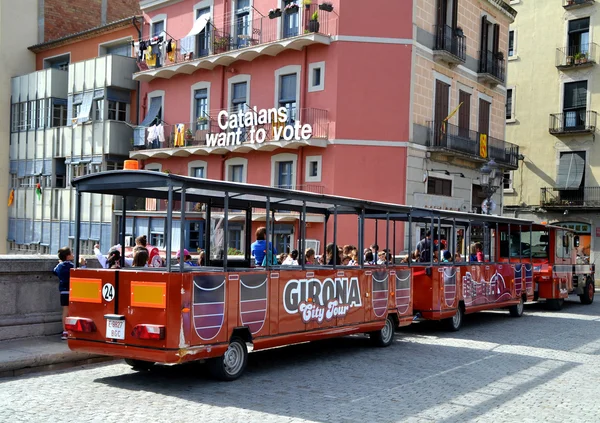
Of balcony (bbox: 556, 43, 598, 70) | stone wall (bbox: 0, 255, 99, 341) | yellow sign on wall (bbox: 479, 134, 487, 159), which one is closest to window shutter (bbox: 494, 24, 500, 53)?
yellow sign on wall (bbox: 479, 134, 487, 159)

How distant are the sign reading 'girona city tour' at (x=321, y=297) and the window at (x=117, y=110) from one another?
25686 millimetres

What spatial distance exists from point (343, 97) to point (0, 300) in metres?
18.3

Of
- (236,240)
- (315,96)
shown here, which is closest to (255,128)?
(315,96)

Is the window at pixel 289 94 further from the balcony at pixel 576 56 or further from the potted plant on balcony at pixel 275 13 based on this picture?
the balcony at pixel 576 56

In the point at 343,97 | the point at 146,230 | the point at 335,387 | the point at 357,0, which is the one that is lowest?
the point at 335,387

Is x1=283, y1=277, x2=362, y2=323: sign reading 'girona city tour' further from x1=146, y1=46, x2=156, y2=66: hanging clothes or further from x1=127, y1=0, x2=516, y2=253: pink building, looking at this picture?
x1=146, y1=46, x2=156, y2=66: hanging clothes

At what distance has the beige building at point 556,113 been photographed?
39.2m

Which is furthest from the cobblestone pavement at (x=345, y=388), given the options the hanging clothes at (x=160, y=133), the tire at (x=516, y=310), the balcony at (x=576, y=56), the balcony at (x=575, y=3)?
the balcony at (x=575, y=3)

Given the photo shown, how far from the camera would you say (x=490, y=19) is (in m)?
34.6

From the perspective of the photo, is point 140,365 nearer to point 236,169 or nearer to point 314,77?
point 314,77

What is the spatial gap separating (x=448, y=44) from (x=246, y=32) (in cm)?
859

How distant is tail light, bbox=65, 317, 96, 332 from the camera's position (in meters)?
9.81

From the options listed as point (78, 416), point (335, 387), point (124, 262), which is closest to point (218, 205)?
point (124, 262)

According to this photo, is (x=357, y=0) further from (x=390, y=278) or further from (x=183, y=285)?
(x=183, y=285)
